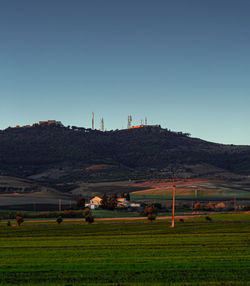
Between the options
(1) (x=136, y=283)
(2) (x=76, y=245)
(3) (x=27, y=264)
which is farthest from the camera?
(2) (x=76, y=245)

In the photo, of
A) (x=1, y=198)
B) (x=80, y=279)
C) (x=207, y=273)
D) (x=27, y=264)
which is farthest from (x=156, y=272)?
(x=1, y=198)

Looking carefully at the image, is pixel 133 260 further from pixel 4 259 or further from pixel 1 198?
pixel 1 198

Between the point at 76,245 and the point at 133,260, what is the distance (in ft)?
48.6

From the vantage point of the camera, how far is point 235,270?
29047 millimetres

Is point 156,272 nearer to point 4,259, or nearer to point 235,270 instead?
point 235,270

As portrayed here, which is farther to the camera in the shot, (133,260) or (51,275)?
(133,260)

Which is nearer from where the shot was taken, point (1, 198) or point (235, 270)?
point (235, 270)

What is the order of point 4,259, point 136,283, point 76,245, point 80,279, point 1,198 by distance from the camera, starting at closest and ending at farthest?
point 136,283
point 80,279
point 4,259
point 76,245
point 1,198

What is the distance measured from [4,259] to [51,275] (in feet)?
31.8

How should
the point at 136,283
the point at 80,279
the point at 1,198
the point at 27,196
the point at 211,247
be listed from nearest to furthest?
the point at 136,283, the point at 80,279, the point at 211,247, the point at 1,198, the point at 27,196

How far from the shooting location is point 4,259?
1437 inches

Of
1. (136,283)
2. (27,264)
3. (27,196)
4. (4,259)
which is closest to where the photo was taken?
(136,283)

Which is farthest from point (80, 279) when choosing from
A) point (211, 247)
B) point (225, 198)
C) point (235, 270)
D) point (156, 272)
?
point (225, 198)

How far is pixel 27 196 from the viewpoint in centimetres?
18500
